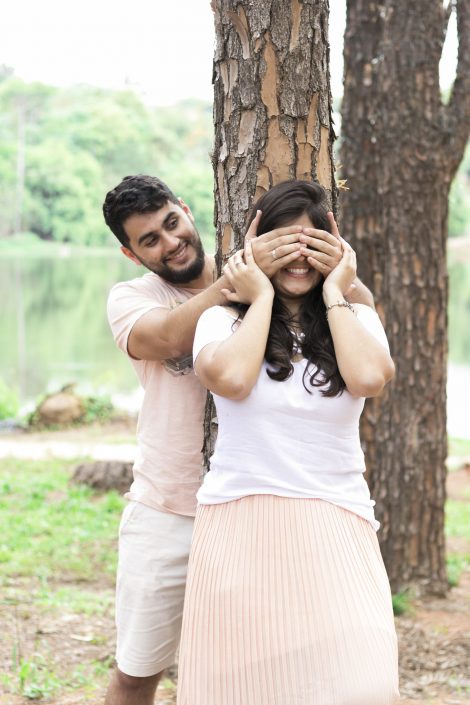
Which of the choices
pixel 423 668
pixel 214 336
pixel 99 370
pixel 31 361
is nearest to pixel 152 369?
pixel 214 336

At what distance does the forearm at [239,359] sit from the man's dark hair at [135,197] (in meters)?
0.72

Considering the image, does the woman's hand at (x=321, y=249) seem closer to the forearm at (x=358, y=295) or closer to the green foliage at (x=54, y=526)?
the forearm at (x=358, y=295)

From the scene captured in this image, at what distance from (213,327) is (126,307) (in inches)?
22.0

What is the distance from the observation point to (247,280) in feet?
7.23

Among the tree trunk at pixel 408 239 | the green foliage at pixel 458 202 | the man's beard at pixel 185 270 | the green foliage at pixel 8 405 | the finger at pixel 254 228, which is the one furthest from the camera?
the green foliage at pixel 8 405

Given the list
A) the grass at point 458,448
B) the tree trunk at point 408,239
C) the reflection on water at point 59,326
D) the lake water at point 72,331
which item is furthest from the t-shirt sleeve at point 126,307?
the reflection on water at point 59,326

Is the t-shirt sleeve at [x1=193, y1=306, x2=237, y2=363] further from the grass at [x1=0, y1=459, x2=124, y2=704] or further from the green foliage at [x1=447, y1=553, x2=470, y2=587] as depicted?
the green foliage at [x1=447, y1=553, x2=470, y2=587]

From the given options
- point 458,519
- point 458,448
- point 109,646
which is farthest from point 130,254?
point 458,448

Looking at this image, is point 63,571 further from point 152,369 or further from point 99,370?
point 99,370

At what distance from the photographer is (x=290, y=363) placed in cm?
209

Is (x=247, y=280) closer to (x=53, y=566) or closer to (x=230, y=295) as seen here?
(x=230, y=295)

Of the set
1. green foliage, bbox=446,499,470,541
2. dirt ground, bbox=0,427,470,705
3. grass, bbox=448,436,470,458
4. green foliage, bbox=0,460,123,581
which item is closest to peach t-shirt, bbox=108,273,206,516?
dirt ground, bbox=0,427,470,705

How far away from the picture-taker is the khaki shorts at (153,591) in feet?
8.70

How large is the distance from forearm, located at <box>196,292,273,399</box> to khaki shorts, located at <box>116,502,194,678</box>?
74 centimetres
